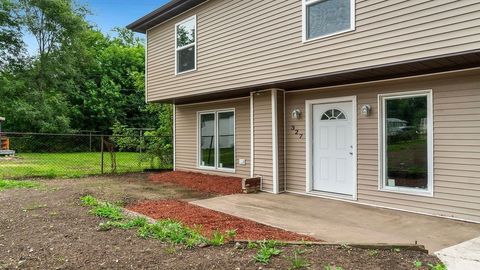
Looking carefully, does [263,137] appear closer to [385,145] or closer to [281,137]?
[281,137]

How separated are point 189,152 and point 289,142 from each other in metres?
4.35

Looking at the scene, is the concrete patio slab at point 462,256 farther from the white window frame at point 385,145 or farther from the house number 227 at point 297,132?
the house number 227 at point 297,132

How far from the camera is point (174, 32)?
413 inches

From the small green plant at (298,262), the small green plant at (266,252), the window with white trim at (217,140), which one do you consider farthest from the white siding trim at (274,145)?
the small green plant at (298,262)

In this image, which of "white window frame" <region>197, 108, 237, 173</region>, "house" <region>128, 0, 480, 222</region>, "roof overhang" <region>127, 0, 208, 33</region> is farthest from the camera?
"white window frame" <region>197, 108, 237, 173</region>

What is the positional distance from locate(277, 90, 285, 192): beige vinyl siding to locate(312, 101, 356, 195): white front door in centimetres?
75

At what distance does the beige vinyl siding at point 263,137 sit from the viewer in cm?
845

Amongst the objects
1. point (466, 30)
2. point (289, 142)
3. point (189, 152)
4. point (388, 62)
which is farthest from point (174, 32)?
point (466, 30)

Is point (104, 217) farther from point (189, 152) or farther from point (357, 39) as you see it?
point (189, 152)

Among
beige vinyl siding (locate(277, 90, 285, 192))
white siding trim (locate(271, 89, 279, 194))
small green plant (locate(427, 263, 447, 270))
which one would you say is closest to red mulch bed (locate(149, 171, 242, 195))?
white siding trim (locate(271, 89, 279, 194))

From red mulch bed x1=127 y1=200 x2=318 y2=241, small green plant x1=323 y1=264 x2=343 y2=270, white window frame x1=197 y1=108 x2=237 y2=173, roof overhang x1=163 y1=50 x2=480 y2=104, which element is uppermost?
roof overhang x1=163 y1=50 x2=480 y2=104

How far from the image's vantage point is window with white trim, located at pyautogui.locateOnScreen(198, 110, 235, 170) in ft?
34.2

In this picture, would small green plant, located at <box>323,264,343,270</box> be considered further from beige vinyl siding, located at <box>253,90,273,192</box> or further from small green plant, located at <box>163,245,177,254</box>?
beige vinyl siding, located at <box>253,90,273,192</box>

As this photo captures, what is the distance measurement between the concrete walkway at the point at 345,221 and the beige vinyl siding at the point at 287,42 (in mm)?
2408
